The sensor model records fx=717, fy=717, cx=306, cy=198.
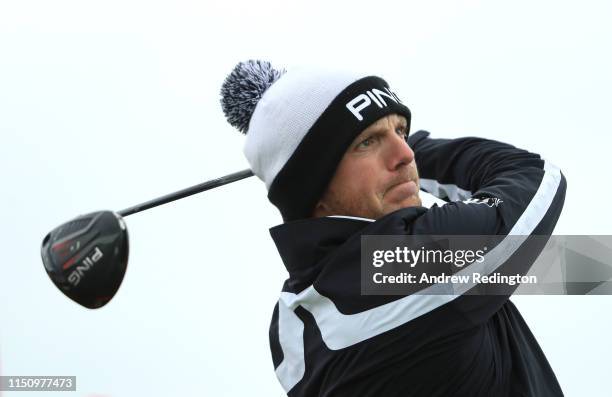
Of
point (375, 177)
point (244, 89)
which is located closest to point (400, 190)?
point (375, 177)

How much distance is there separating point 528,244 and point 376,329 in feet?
0.87

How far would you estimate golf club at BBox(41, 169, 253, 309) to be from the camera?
1.07 metres

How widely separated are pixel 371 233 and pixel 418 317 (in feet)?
0.46

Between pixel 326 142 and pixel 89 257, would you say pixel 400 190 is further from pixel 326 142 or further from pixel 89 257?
pixel 89 257

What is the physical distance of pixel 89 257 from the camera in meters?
1.07

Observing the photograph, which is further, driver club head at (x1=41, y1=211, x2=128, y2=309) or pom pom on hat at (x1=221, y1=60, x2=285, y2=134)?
pom pom on hat at (x1=221, y1=60, x2=285, y2=134)

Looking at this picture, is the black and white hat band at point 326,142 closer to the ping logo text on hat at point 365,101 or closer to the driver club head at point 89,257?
the ping logo text on hat at point 365,101

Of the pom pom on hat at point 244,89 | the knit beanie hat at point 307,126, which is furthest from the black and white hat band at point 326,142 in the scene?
the pom pom on hat at point 244,89

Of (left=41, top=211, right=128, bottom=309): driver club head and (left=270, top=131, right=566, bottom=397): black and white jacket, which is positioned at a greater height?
(left=41, top=211, right=128, bottom=309): driver club head

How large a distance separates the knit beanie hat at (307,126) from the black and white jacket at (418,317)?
0.20ft

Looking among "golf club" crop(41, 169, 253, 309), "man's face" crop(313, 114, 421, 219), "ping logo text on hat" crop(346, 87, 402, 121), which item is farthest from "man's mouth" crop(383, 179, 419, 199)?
"golf club" crop(41, 169, 253, 309)

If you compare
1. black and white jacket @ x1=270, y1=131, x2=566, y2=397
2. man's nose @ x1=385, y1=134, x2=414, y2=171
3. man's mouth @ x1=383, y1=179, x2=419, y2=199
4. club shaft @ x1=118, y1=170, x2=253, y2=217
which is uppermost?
man's nose @ x1=385, y1=134, x2=414, y2=171

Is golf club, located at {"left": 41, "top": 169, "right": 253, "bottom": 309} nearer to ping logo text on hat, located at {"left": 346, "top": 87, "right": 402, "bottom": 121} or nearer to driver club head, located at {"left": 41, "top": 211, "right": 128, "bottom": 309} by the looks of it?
driver club head, located at {"left": 41, "top": 211, "right": 128, "bottom": 309}

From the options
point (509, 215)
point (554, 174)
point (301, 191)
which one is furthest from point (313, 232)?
point (554, 174)
